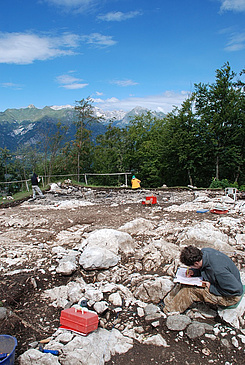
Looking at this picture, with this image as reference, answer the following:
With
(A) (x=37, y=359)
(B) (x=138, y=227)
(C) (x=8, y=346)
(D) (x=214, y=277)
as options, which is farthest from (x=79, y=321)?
(B) (x=138, y=227)

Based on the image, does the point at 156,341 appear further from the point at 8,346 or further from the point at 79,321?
the point at 8,346

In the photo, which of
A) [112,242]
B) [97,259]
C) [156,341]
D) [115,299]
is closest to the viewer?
[156,341]

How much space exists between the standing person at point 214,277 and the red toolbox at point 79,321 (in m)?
1.37

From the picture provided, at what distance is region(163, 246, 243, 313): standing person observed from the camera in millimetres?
3459

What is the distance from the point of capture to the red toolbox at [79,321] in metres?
3.38

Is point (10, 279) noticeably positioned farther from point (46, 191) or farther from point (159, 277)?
point (46, 191)

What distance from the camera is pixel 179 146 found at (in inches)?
755

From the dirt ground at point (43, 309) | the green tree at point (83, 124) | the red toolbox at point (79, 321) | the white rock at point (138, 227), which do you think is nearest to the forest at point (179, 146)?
→ the green tree at point (83, 124)

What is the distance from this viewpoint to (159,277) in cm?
462

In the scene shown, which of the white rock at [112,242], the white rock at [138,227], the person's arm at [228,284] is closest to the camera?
the person's arm at [228,284]

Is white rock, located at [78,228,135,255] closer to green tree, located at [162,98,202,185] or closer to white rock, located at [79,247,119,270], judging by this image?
white rock, located at [79,247,119,270]

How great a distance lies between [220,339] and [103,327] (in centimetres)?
148

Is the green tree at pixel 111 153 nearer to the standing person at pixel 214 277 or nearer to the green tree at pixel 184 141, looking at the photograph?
the green tree at pixel 184 141

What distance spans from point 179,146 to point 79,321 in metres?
17.0
